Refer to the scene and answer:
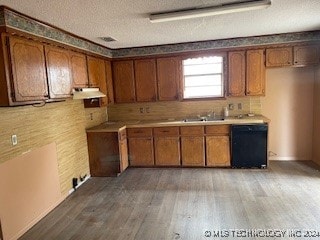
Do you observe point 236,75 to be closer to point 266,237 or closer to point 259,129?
point 259,129

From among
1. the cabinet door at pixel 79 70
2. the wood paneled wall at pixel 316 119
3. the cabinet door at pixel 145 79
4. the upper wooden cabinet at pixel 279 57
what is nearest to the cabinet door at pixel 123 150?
the cabinet door at pixel 145 79

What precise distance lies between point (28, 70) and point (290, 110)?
14.7 ft

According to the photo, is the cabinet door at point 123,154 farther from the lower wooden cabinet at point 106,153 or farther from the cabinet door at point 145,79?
the cabinet door at point 145,79

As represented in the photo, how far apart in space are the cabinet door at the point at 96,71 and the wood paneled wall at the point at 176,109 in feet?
3.13

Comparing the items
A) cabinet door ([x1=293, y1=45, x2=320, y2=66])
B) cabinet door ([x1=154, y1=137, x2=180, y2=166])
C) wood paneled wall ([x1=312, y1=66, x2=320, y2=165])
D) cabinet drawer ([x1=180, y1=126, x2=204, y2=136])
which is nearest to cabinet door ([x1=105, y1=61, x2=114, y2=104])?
cabinet door ([x1=154, y1=137, x2=180, y2=166])

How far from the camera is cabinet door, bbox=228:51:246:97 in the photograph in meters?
4.49

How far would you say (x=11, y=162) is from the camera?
8.68ft

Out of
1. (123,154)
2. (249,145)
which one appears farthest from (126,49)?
(249,145)

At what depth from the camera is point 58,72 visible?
3150 millimetres

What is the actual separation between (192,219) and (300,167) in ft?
8.77

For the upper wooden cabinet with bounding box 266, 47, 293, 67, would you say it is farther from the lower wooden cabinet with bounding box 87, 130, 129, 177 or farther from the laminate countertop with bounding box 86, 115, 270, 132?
the lower wooden cabinet with bounding box 87, 130, 129, 177

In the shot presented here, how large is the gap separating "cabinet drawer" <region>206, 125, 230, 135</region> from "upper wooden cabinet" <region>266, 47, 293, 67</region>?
4.52 feet

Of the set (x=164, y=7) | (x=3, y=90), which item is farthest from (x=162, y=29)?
(x=3, y=90)

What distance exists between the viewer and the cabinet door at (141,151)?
15.4 feet
